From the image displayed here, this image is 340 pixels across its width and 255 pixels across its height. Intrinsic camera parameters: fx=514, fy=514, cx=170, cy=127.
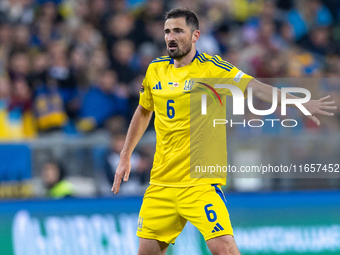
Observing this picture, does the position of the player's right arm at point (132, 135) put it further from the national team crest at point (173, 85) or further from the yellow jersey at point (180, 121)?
the national team crest at point (173, 85)

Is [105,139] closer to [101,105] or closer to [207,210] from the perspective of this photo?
[101,105]

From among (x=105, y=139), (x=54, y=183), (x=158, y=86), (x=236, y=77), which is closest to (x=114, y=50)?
(x=105, y=139)

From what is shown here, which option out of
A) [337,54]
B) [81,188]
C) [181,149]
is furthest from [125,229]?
[337,54]

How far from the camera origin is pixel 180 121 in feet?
14.7

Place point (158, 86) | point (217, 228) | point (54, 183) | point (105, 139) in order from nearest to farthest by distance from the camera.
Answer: point (217, 228)
point (158, 86)
point (54, 183)
point (105, 139)

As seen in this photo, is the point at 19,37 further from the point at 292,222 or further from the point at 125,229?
the point at 292,222

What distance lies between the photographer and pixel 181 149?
4496 mm

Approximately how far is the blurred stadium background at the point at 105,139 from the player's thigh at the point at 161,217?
2.42 m

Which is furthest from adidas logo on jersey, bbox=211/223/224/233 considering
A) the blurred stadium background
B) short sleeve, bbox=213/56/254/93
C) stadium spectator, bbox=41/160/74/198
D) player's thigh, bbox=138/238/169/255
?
stadium spectator, bbox=41/160/74/198

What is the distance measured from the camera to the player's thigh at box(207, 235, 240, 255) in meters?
4.15

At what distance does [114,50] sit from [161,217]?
5596 mm

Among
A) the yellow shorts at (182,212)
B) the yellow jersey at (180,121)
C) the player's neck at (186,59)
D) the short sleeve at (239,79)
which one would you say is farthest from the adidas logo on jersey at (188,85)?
the yellow shorts at (182,212)

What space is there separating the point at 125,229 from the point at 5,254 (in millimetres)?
1590

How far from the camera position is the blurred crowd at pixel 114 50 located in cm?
816
